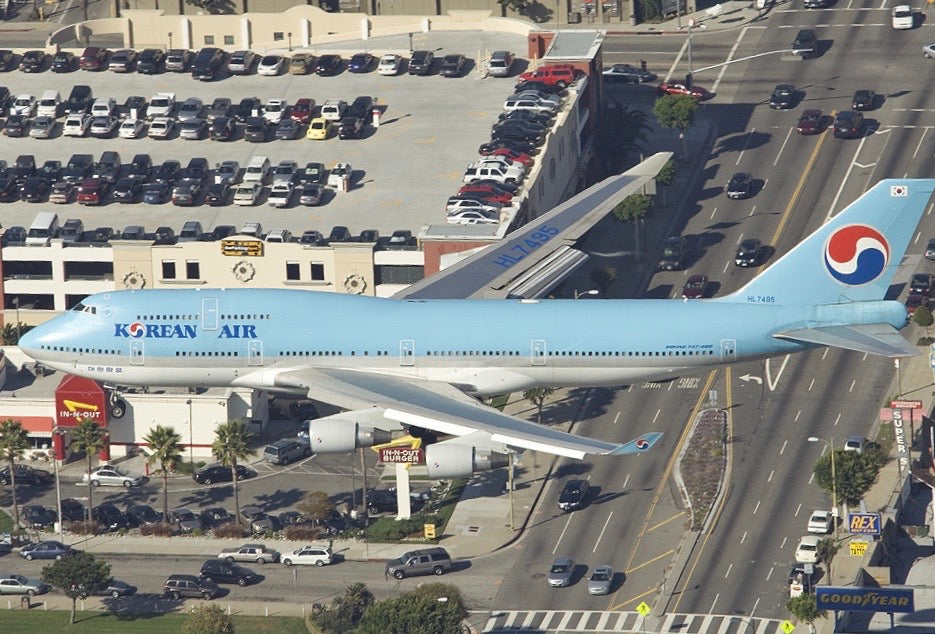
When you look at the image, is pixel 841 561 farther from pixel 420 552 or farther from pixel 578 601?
pixel 420 552

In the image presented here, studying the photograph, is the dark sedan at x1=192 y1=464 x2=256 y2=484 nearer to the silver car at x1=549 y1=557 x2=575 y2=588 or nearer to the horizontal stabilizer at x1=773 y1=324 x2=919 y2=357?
the silver car at x1=549 y1=557 x2=575 y2=588

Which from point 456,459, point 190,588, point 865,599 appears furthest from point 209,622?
point 865,599

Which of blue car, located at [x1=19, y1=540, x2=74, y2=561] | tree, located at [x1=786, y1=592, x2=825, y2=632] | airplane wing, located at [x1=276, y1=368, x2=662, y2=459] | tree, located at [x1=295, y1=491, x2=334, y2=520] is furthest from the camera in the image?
tree, located at [x1=295, y1=491, x2=334, y2=520]

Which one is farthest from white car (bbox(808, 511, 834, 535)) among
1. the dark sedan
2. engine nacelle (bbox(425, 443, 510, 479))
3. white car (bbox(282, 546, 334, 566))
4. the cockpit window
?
the cockpit window

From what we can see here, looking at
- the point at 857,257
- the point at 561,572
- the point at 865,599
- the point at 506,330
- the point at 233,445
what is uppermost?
the point at 857,257

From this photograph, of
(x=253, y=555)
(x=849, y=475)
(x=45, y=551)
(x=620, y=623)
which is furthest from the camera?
(x=45, y=551)

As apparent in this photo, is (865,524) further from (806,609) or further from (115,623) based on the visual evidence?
(115,623)
